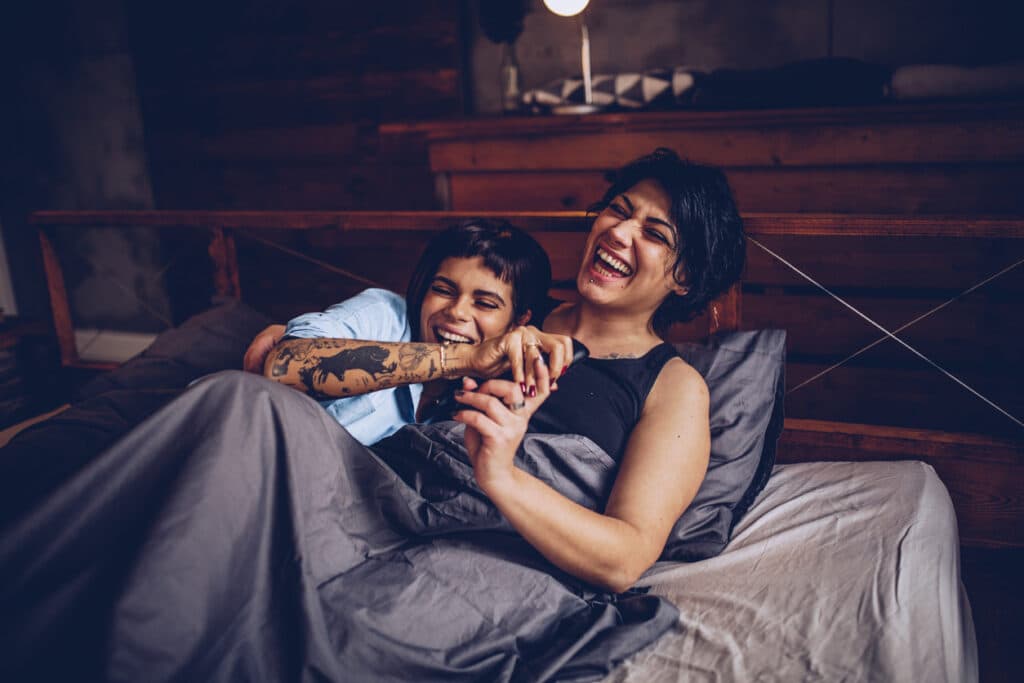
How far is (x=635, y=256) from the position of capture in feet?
4.77

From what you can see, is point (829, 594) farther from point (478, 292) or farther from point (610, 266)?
point (478, 292)

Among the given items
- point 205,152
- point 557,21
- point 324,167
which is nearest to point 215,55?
point 205,152

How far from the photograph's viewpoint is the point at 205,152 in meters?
3.75

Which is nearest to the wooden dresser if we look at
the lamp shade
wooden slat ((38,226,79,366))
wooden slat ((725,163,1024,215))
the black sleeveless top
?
wooden slat ((725,163,1024,215))

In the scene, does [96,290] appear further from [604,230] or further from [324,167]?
[604,230]

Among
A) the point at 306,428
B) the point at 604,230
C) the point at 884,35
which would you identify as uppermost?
the point at 884,35

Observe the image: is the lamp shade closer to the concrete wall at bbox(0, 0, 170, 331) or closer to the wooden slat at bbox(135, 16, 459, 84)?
the wooden slat at bbox(135, 16, 459, 84)

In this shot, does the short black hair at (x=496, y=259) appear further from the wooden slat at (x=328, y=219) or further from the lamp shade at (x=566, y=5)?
the lamp shade at (x=566, y=5)

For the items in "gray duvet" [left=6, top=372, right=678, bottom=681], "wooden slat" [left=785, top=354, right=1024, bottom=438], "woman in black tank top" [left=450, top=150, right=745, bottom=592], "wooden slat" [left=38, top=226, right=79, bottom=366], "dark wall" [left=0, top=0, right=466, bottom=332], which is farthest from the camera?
"dark wall" [left=0, top=0, right=466, bottom=332]

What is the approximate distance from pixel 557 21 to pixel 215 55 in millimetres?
1685

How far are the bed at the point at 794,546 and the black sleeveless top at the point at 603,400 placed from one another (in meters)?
0.20

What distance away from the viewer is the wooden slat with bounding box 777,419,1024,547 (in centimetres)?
158

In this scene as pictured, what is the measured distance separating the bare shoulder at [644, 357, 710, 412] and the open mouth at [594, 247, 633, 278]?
19 centimetres

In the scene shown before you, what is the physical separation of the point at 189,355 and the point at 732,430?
1.32 m
